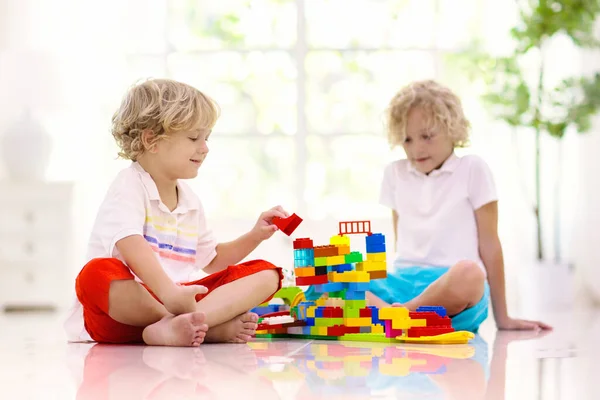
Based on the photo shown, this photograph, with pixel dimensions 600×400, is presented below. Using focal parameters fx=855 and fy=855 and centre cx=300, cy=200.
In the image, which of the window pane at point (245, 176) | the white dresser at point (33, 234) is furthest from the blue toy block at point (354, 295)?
the window pane at point (245, 176)

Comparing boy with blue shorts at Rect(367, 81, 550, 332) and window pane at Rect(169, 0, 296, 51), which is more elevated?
window pane at Rect(169, 0, 296, 51)

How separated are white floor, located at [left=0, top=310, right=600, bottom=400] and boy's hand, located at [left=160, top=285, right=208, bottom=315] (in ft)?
0.30

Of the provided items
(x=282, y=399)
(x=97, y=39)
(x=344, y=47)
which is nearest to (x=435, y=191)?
Result: (x=282, y=399)

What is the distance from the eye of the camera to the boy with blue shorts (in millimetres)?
2441

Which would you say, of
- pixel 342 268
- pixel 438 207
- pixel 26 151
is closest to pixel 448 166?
pixel 438 207

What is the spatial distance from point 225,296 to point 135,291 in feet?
0.65

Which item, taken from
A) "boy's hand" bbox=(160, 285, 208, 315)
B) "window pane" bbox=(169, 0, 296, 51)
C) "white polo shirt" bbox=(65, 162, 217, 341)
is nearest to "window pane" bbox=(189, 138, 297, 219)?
"window pane" bbox=(169, 0, 296, 51)

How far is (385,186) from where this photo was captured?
2.66m

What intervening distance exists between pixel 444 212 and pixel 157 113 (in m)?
0.91

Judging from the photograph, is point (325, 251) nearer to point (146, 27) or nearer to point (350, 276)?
point (350, 276)

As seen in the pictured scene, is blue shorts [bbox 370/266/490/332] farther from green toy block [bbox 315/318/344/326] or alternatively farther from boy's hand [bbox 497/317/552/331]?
green toy block [bbox 315/318/344/326]

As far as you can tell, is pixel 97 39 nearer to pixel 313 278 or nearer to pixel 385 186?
pixel 385 186

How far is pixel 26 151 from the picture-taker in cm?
441

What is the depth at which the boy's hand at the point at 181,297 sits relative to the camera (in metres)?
1.78
